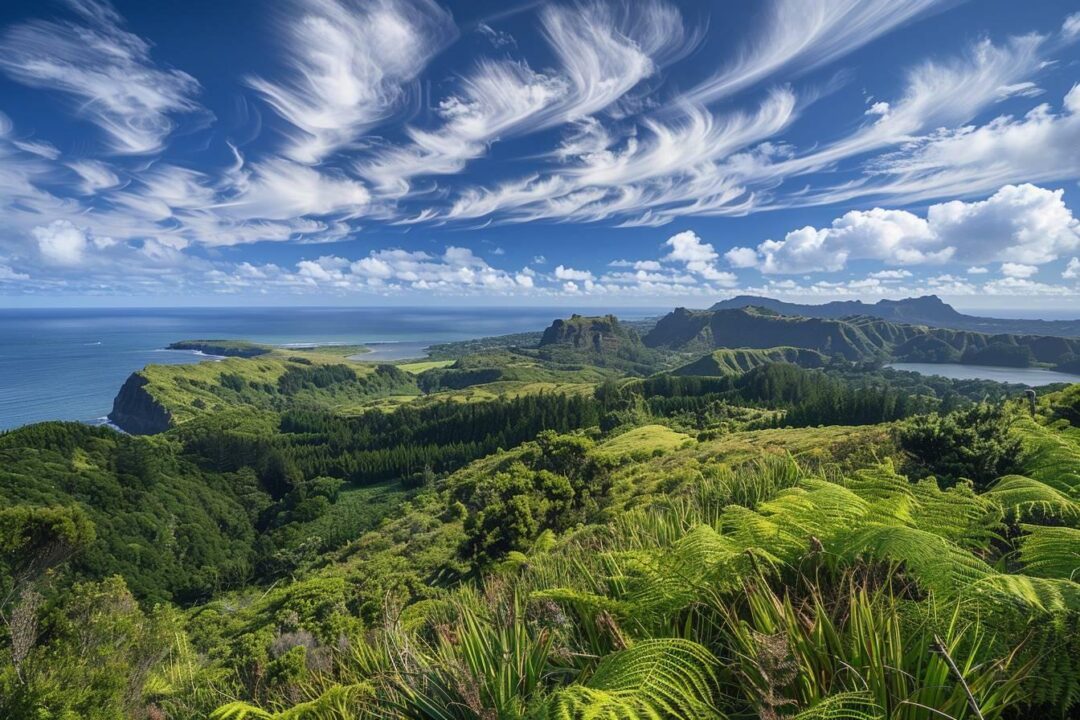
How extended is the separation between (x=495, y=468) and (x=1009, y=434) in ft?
191

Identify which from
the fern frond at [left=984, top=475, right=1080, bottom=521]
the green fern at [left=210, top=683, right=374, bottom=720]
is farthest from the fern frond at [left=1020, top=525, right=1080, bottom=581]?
the green fern at [left=210, top=683, right=374, bottom=720]

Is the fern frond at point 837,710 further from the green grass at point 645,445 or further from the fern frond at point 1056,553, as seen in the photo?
the green grass at point 645,445

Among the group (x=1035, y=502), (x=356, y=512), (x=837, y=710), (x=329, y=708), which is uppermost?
(x=837, y=710)

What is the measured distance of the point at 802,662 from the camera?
2.23 metres

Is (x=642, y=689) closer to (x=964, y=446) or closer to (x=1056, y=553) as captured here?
(x=1056, y=553)

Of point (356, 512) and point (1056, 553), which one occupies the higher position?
point (1056, 553)

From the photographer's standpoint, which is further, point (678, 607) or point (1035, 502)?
point (1035, 502)

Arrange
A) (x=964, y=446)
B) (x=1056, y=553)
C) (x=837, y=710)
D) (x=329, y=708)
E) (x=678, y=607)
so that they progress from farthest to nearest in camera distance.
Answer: (x=964, y=446), (x=329, y=708), (x=1056, y=553), (x=678, y=607), (x=837, y=710)

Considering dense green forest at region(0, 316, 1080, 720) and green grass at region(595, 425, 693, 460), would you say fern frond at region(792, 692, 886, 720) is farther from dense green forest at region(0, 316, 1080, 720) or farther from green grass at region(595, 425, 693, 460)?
green grass at region(595, 425, 693, 460)

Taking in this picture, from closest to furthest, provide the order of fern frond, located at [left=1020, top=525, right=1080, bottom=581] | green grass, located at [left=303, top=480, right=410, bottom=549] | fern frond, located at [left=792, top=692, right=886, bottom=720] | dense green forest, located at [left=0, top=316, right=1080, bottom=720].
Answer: fern frond, located at [left=792, top=692, right=886, bottom=720]
dense green forest, located at [left=0, top=316, right=1080, bottom=720]
fern frond, located at [left=1020, top=525, right=1080, bottom=581]
green grass, located at [left=303, top=480, right=410, bottom=549]

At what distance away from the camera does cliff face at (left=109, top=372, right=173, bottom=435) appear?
463 ft

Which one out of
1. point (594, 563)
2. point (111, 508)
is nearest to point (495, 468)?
point (111, 508)

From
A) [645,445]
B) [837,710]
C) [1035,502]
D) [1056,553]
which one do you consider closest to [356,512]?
[645,445]

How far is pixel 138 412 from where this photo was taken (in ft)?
481
